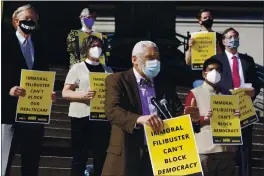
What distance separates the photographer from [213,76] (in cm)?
803

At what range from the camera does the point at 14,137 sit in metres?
8.08

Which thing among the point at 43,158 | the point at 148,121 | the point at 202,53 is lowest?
the point at 43,158

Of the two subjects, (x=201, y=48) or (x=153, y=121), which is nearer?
(x=153, y=121)

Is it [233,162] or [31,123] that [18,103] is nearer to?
[31,123]

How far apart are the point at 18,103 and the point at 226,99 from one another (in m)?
2.16

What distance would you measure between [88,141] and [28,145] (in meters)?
0.64

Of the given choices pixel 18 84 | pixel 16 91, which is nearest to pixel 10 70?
pixel 18 84

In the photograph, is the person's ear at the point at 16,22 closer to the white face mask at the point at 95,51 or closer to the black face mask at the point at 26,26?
the black face mask at the point at 26,26

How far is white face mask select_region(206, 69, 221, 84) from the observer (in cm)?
804

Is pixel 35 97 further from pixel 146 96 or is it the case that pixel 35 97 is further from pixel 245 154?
pixel 245 154

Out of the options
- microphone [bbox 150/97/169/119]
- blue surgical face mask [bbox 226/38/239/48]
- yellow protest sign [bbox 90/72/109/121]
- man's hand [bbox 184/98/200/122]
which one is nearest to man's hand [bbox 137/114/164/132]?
microphone [bbox 150/97/169/119]

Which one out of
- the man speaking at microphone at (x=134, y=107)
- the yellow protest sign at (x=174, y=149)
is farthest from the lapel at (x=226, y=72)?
the yellow protest sign at (x=174, y=149)

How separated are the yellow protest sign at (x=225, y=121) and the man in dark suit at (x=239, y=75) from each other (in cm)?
39

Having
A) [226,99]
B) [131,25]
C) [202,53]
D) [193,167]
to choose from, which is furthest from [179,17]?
[193,167]
